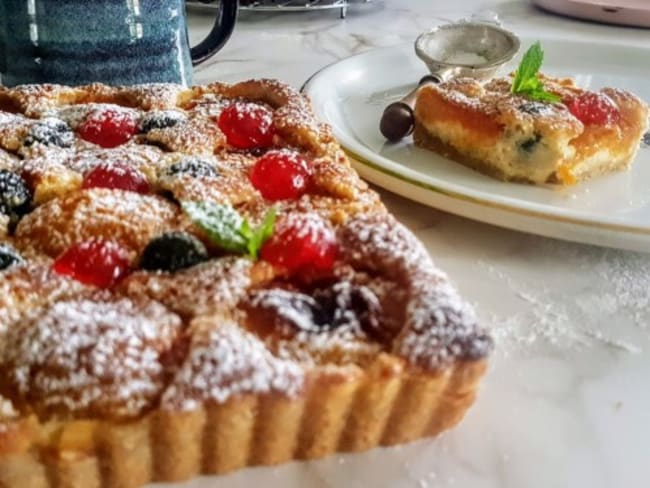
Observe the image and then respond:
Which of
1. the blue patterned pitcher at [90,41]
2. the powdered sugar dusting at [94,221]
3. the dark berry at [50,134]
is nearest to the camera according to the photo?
the powdered sugar dusting at [94,221]

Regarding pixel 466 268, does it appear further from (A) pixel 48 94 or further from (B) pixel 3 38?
(B) pixel 3 38

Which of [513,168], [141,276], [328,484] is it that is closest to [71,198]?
[141,276]

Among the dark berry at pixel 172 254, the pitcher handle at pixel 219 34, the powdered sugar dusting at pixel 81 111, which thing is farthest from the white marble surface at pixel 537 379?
the pitcher handle at pixel 219 34

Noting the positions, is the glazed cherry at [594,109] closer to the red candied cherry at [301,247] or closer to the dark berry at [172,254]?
the red candied cherry at [301,247]

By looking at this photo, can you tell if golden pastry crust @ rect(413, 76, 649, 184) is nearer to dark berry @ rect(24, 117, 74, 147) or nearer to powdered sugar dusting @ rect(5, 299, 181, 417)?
dark berry @ rect(24, 117, 74, 147)

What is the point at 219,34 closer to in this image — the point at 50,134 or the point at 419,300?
the point at 50,134

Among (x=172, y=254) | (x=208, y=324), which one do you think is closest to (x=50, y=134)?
(x=172, y=254)
